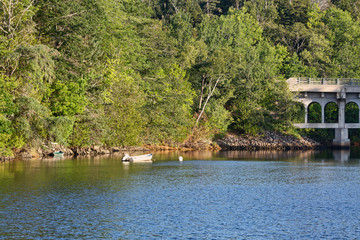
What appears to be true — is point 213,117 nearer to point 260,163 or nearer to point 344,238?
point 260,163

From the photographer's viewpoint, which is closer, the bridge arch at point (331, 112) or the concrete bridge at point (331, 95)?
the concrete bridge at point (331, 95)

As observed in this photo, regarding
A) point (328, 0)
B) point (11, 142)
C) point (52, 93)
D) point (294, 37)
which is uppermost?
point (328, 0)

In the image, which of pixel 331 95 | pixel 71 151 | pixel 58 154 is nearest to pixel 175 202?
pixel 58 154

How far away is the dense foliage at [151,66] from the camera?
193 ft

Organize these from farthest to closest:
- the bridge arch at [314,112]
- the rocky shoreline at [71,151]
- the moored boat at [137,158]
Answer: the bridge arch at [314,112], the rocky shoreline at [71,151], the moored boat at [137,158]

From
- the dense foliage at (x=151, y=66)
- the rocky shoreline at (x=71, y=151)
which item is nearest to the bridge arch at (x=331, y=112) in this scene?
the dense foliage at (x=151, y=66)

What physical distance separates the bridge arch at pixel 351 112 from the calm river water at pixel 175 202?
197 feet

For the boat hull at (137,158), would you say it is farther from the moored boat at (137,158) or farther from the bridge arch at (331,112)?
the bridge arch at (331,112)

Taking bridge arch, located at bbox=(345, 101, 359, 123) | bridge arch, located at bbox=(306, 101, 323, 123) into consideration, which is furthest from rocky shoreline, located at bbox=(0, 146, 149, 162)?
→ bridge arch, located at bbox=(345, 101, 359, 123)

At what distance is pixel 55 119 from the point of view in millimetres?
59125

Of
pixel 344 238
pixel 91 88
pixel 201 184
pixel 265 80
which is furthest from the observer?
pixel 265 80

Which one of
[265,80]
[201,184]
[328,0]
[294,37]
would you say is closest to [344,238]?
[201,184]

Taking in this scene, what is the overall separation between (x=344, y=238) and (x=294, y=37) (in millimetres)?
113650

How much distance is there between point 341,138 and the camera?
10488cm
